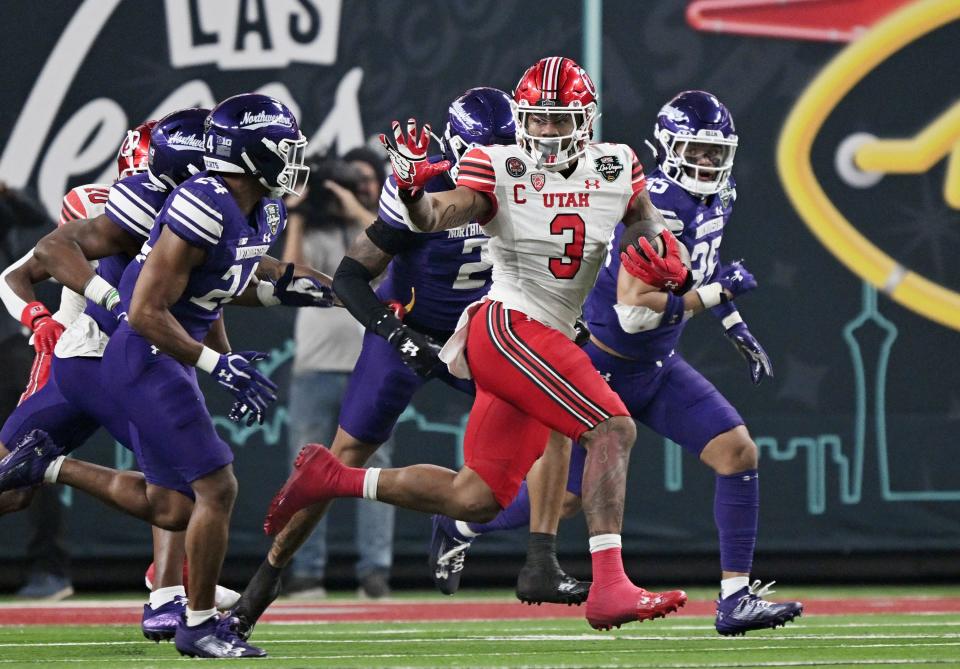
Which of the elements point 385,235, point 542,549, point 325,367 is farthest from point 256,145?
point 325,367

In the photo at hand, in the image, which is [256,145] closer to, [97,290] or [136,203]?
[136,203]

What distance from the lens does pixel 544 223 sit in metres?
4.86

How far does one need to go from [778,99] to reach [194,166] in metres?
3.66

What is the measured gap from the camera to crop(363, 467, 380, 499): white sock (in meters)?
5.09

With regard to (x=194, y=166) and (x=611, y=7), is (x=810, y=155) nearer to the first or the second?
(x=611, y=7)

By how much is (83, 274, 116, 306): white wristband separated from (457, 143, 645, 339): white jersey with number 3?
4.08ft

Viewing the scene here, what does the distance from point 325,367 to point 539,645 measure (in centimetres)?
280

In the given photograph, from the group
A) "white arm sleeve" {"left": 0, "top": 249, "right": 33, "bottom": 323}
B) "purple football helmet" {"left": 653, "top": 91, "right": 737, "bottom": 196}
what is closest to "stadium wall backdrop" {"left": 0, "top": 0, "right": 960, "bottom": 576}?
"white arm sleeve" {"left": 0, "top": 249, "right": 33, "bottom": 323}

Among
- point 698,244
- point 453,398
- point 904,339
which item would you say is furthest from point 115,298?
point 904,339

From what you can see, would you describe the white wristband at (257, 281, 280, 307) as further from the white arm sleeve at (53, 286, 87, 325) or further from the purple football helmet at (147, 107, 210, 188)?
the white arm sleeve at (53, 286, 87, 325)

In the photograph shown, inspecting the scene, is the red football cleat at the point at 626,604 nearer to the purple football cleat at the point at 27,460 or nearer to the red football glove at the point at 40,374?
the purple football cleat at the point at 27,460

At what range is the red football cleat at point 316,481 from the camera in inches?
202

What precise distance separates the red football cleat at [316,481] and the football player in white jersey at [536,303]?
0.05 metres

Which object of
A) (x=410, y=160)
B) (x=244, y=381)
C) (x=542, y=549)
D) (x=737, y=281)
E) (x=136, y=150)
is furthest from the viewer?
(x=136, y=150)
